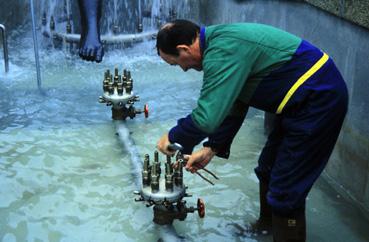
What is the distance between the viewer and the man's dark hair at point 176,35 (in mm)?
2449

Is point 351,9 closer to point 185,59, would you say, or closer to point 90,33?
point 185,59

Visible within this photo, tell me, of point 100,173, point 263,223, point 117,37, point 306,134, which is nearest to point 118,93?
point 100,173

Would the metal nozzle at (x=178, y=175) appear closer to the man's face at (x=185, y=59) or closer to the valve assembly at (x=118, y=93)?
the man's face at (x=185, y=59)

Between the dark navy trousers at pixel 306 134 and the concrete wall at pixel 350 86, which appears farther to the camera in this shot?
the concrete wall at pixel 350 86

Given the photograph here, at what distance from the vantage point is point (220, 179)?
13.7 ft

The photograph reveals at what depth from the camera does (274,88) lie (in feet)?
8.33

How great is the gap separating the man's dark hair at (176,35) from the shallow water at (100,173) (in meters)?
1.26

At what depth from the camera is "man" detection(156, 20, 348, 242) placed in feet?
7.82

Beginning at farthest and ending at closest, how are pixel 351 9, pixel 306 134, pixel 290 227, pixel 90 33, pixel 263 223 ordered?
pixel 90 33 < pixel 351 9 < pixel 263 223 < pixel 290 227 < pixel 306 134

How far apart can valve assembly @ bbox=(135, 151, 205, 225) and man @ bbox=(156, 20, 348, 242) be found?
41 cm

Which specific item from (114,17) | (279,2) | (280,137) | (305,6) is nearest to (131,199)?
(280,137)

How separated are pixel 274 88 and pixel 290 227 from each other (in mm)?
785

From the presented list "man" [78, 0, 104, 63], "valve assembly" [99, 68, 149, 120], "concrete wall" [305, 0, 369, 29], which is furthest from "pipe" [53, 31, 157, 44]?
→ "concrete wall" [305, 0, 369, 29]

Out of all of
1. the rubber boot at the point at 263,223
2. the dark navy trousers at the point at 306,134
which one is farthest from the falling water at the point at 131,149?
the dark navy trousers at the point at 306,134
